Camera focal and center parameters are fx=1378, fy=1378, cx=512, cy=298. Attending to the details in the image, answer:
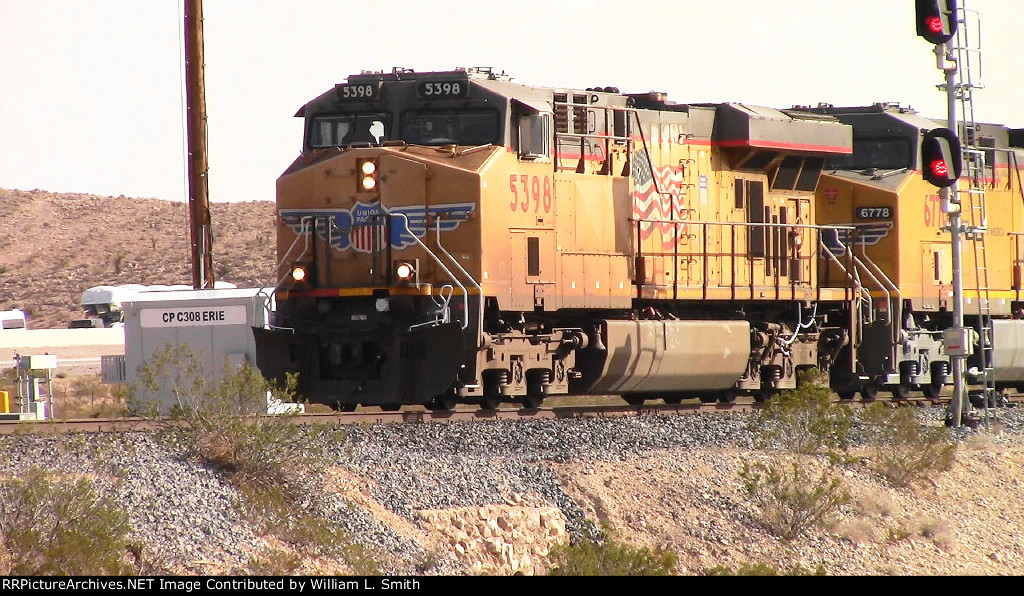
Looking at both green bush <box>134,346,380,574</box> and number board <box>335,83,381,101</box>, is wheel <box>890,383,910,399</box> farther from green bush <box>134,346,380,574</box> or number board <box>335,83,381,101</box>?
green bush <box>134,346,380,574</box>

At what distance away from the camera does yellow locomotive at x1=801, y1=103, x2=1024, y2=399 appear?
62.5ft

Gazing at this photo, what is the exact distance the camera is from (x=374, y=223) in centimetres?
1475

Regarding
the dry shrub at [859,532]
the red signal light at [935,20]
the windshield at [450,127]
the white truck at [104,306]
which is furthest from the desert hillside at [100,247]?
the dry shrub at [859,532]

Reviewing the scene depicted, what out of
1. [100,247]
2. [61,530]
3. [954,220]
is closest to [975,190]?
[954,220]

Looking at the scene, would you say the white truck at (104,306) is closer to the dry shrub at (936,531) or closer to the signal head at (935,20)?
the signal head at (935,20)

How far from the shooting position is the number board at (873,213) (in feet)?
62.6

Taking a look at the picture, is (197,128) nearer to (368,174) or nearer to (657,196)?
(368,174)

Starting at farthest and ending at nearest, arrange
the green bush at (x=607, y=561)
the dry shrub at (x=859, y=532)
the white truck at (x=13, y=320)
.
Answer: the white truck at (x=13, y=320) → the dry shrub at (x=859, y=532) → the green bush at (x=607, y=561)

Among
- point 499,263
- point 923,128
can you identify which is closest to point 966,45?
point 923,128

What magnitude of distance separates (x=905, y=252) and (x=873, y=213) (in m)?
0.72

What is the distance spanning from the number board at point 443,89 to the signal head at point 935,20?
18.6 ft

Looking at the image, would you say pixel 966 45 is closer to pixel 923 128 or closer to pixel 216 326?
pixel 923 128

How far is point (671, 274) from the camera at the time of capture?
16.6 meters

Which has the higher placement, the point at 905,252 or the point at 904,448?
the point at 905,252
